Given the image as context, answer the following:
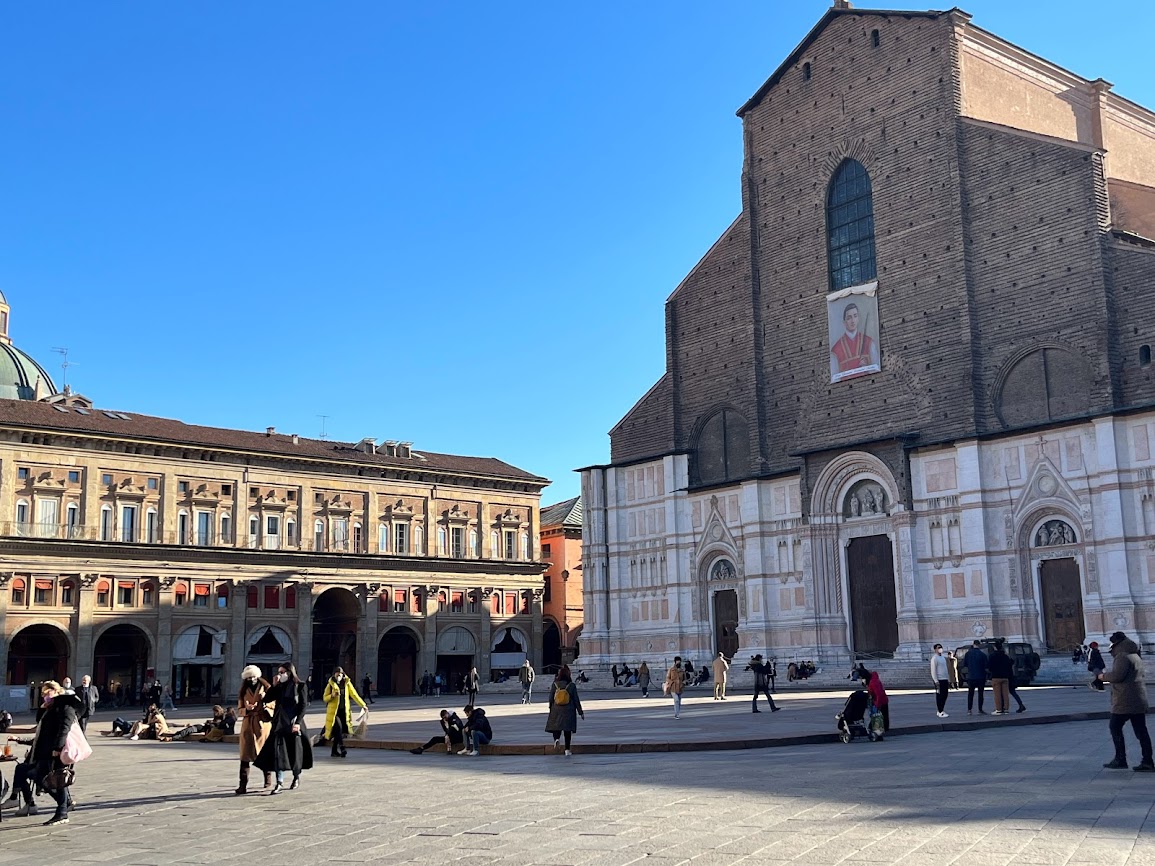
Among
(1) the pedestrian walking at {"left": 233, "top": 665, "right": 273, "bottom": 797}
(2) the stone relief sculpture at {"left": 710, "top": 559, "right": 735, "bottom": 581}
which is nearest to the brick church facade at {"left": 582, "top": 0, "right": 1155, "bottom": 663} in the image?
(2) the stone relief sculpture at {"left": 710, "top": 559, "right": 735, "bottom": 581}

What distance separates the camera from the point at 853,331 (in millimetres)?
44000

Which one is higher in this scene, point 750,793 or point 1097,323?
point 1097,323

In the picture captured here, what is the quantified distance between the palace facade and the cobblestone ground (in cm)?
3442

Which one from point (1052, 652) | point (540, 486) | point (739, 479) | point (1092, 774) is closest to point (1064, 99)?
point (739, 479)

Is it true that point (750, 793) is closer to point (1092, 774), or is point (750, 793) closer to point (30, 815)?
point (1092, 774)

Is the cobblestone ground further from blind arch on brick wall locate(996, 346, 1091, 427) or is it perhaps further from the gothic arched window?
the gothic arched window

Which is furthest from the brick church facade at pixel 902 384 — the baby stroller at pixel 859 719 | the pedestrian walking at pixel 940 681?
the baby stroller at pixel 859 719

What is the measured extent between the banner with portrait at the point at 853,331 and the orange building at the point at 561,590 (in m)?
27.8

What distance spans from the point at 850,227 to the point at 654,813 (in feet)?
123

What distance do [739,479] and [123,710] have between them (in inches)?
993

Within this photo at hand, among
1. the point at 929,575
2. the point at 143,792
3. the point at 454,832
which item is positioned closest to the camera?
the point at 454,832

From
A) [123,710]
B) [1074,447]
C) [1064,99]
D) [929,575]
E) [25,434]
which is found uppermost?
[1064,99]

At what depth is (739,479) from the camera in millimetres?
46906

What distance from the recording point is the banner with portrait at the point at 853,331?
142ft
